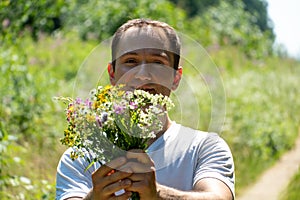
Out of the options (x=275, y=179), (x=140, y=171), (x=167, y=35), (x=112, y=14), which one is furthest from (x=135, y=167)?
(x=112, y=14)

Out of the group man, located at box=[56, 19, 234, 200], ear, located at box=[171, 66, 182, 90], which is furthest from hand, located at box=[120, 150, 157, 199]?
ear, located at box=[171, 66, 182, 90]

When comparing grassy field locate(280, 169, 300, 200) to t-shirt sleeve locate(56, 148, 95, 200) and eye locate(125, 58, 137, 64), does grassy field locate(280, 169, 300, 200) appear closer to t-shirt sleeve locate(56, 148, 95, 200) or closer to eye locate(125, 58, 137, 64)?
t-shirt sleeve locate(56, 148, 95, 200)

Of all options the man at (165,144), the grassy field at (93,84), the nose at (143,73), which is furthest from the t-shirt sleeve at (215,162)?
the nose at (143,73)

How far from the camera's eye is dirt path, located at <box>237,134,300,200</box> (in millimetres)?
8906

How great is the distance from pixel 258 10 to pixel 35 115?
2010cm

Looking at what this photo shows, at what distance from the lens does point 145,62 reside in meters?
2.38

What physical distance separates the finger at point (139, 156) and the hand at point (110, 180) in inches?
0.9

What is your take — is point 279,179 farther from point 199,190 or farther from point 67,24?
point 67,24

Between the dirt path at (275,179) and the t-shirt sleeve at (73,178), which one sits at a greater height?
the t-shirt sleeve at (73,178)

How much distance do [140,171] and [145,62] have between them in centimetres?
45

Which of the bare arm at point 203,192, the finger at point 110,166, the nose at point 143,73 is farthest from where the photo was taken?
the nose at point 143,73

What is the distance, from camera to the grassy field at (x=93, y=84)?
2.48 meters

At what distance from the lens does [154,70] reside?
2.37 metres

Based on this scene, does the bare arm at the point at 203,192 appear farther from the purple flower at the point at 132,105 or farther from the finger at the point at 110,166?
the purple flower at the point at 132,105
